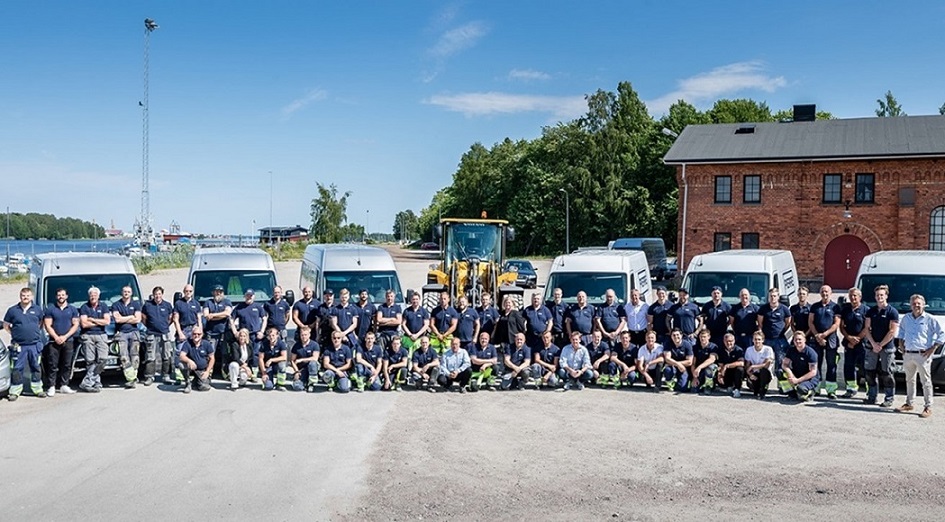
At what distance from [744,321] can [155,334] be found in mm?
10146

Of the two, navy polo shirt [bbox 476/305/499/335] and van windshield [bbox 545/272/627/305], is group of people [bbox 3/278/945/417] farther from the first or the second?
van windshield [bbox 545/272/627/305]

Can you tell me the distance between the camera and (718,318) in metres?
14.0

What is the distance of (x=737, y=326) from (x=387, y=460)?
7.25 meters

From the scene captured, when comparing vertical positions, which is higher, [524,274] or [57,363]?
[524,274]

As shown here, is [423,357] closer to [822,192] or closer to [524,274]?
[524,274]

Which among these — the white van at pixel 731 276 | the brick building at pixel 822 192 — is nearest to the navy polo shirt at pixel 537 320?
the white van at pixel 731 276

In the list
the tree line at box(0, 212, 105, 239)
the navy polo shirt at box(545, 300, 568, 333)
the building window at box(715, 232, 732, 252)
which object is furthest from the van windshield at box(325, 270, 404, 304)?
the tree line at box(0, 212, 105, 239)

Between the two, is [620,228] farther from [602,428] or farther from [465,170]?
[602,428]

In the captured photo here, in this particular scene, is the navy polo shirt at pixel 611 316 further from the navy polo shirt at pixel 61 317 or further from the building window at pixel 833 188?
the building window at pixel 833 188

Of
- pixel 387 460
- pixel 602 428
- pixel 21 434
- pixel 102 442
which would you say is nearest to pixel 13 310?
pixel 21 434

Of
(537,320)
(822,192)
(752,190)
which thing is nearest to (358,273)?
(537,320)

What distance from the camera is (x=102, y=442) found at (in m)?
9.94

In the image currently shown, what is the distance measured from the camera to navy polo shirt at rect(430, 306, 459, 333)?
47.9 feet

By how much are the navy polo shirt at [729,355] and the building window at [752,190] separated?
23.3 m
